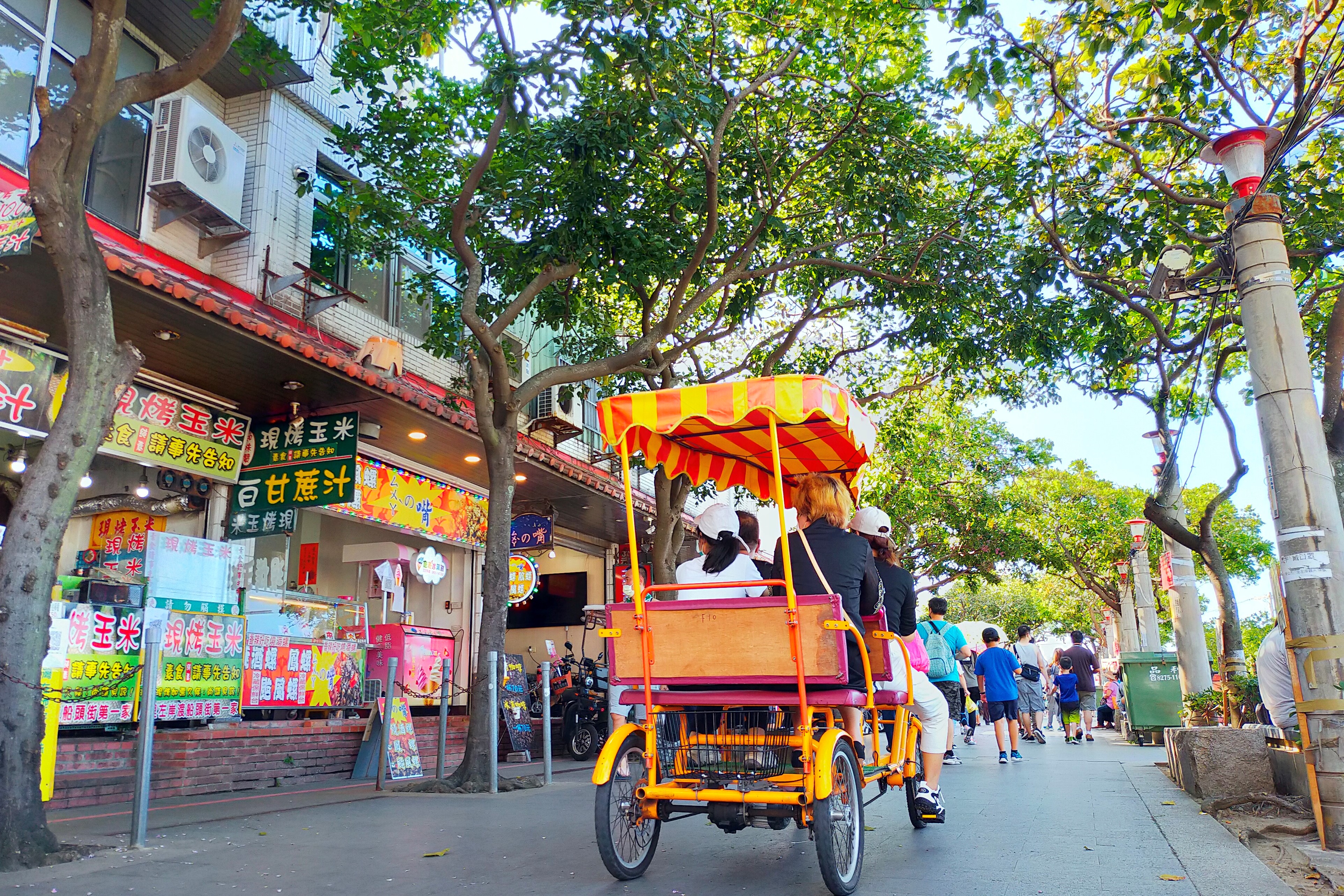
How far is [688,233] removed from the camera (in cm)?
1088

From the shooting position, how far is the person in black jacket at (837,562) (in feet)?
16.3

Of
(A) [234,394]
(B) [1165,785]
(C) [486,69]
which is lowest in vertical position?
(B) [1165,785]

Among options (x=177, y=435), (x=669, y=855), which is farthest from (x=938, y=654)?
(x=177, y=435)

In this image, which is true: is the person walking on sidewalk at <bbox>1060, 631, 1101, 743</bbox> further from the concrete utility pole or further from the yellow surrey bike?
the yellow surrey bike

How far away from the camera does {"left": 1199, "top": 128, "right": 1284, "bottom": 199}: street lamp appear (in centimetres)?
614

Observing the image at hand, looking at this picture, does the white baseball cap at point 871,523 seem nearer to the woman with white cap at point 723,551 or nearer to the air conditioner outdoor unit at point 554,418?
the woman with white cap at point 723,551

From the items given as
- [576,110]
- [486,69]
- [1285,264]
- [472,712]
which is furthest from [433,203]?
[1285,264]

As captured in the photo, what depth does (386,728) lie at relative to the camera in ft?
31.3

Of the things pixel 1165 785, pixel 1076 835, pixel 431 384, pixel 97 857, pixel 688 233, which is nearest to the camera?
pixel 97 857

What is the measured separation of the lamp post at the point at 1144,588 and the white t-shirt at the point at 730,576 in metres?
15.5

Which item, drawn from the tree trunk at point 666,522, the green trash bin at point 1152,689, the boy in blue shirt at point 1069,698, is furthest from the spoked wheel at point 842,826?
the boy in blue shirt at point 1069,698

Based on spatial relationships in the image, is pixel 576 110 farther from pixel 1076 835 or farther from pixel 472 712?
pixel 1076 835

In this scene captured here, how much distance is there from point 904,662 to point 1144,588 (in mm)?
16641

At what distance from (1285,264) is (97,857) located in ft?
25.3
